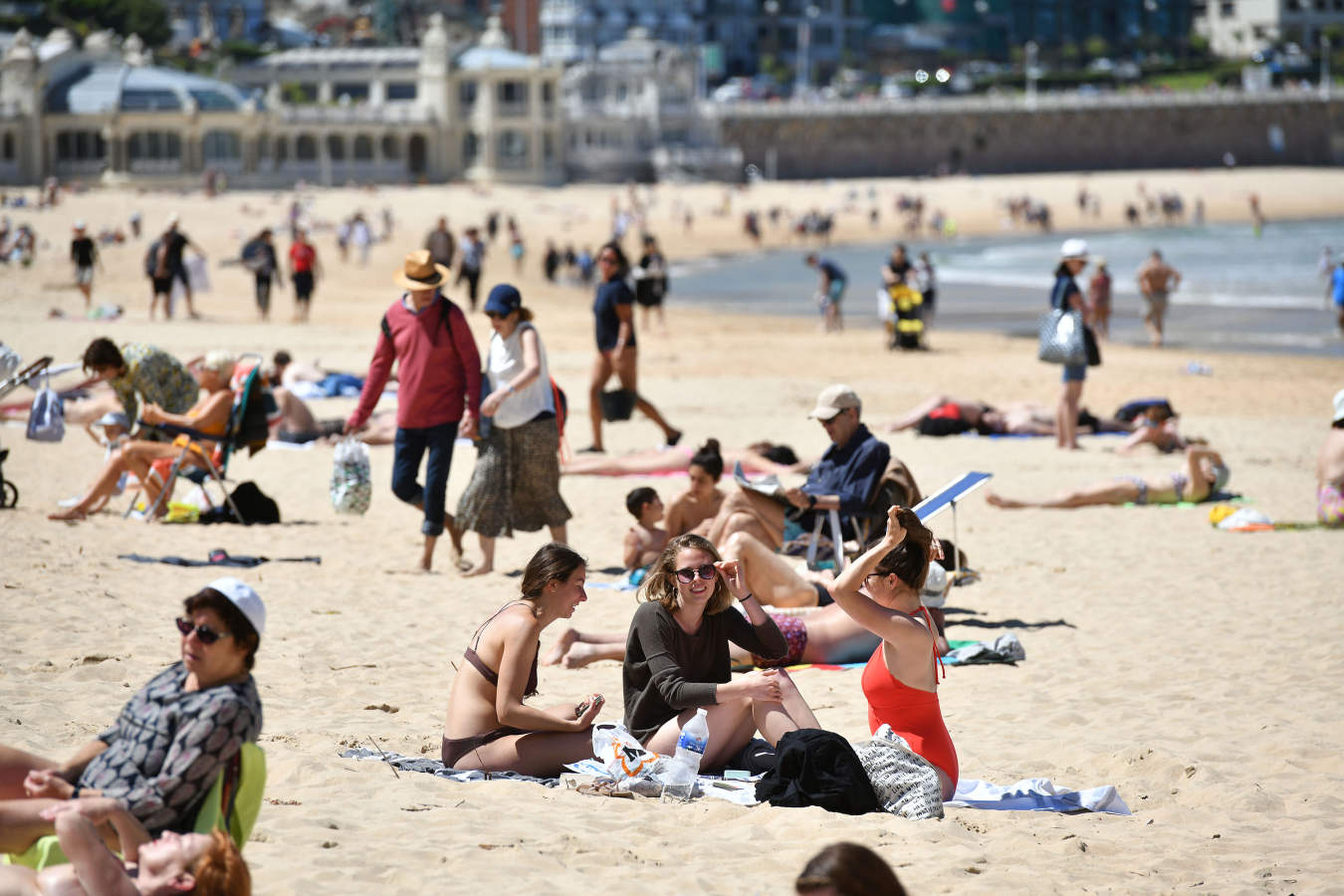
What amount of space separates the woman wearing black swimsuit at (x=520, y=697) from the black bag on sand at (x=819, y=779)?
1.96 feet

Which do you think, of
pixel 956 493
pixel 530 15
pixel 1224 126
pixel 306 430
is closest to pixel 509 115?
pixel 530 15

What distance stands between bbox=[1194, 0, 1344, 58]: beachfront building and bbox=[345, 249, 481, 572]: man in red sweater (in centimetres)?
11062

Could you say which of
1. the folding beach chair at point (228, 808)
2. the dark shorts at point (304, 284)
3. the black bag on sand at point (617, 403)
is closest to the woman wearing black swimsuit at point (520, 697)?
the folding beach chair at point (228, 808)

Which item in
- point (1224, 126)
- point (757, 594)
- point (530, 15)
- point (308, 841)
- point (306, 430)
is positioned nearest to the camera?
point (308, 841)

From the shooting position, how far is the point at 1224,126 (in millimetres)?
91750

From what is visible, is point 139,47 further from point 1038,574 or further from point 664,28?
point 1038,574

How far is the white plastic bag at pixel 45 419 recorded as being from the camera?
29.2 feet

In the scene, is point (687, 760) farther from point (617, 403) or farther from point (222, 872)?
point (617, 403)

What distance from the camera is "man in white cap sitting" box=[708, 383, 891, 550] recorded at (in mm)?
6879

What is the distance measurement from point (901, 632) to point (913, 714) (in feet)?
1.03

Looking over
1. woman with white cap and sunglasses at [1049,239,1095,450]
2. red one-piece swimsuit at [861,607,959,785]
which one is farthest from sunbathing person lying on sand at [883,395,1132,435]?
red one-piece swimsuit at [861,607,959,785]

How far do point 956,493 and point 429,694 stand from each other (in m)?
2.30

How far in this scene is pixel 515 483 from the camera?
789 centimetres

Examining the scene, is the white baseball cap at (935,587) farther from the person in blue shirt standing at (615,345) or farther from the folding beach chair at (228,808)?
the person in blue shirt standing at (615,345)
